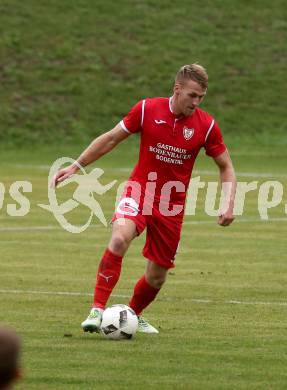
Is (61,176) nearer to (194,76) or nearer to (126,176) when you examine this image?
(194,76)

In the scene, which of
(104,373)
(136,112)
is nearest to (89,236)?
(136,112)

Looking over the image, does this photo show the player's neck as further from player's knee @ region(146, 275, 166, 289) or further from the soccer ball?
the soccer ball

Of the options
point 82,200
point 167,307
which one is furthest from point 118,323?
point 82,200

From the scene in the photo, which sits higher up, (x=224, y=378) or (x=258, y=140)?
(x=258, y=140)

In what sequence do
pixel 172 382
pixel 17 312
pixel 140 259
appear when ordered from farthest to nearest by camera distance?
pixel 140 259
pixel 17 312
pixel 172 382

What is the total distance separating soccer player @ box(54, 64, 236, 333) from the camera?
10.5 meters

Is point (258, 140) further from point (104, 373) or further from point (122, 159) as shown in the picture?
point (104, 373)

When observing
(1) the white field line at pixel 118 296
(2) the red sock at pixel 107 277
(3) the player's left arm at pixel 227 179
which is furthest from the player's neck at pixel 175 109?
(1) the white field line at pixel 118 296

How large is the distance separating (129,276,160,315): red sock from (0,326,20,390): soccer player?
6.42 m

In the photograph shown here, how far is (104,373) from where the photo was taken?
8.66m

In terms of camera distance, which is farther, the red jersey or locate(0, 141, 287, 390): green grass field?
the red jersey

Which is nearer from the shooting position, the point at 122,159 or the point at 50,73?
Result: the point at 122,159

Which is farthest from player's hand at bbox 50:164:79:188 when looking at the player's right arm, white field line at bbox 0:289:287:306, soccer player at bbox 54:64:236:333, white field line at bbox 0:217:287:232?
white field line at bbox 0:217:287:232

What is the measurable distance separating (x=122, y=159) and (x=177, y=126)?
27.1 meters
